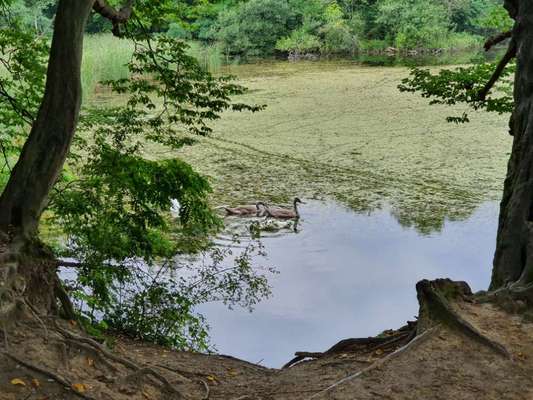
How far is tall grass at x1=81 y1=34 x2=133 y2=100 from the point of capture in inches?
613

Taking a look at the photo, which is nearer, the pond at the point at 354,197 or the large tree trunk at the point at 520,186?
the large tree trunk at the point at 520,186

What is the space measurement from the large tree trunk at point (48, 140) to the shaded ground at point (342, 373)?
814 millimetres

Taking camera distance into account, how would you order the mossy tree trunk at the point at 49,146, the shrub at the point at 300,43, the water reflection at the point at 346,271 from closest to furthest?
the mossy tree trunk at the point at 49,146 < the water reflection at the point at 346,271 < the shrub at the point at 300,43

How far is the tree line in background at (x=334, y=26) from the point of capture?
31250 mm

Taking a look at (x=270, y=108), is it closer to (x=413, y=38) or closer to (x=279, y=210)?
(x=279, y=210)

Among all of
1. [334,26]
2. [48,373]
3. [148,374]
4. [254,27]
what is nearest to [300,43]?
[334,26]

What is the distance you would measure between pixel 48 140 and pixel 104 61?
13924 millimetres

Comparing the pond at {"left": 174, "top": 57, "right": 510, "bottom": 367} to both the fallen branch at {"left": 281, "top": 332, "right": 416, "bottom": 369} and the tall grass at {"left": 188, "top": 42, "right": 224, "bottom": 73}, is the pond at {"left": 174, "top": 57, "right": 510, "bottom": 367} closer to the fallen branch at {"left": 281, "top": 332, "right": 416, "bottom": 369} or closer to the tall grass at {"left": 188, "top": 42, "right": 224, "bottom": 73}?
the fallen branch at {"left": 281, "top": 332, "right": 416, "bottom": 369}

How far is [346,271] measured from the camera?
27.8 ft

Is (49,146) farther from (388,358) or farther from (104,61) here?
(104,61)

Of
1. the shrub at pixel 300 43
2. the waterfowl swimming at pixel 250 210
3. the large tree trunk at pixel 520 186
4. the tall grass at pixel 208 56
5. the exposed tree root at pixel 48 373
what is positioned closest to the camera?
the exposed tree root at pixel 48 373

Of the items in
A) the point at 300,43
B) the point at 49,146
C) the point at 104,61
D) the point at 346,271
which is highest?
the point at 300,43

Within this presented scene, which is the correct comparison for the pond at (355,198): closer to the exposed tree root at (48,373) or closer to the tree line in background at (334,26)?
the exposed tree root at (48,373)

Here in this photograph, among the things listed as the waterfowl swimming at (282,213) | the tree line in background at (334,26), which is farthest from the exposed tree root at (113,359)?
the tree line in background at (334,26)
